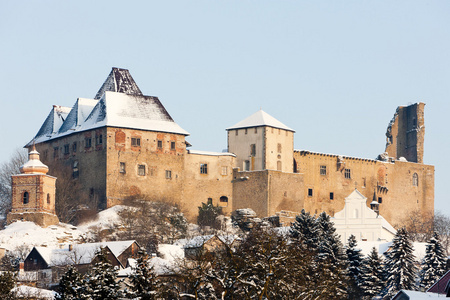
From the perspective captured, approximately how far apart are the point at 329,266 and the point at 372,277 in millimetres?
4071

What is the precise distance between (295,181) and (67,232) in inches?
773

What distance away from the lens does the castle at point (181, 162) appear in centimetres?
8350

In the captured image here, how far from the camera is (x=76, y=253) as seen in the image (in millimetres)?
67875

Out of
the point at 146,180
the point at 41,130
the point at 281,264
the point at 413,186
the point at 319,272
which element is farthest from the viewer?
the point at 413,186

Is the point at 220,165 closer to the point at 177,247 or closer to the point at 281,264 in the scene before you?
the point at 177,247

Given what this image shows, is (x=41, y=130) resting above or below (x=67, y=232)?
above

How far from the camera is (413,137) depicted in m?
104

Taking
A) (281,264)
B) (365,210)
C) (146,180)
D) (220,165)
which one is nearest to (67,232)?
(146,180)

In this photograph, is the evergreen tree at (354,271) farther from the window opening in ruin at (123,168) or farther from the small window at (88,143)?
the small window at (88,143)

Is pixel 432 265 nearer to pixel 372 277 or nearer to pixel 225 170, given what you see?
pixel 372 277

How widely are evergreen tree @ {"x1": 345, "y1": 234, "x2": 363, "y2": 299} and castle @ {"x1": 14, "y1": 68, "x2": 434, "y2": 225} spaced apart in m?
22.8

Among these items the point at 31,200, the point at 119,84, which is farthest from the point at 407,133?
the point at 31,200

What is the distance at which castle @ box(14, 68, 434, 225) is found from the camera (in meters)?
83.5

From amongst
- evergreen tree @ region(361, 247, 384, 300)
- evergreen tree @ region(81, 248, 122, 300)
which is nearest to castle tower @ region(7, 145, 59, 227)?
evergreen tree @ region(361, 247, 384, 300)
